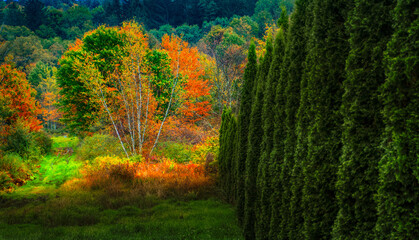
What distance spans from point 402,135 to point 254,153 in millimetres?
4630

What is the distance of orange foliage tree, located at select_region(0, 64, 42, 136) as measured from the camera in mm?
18625

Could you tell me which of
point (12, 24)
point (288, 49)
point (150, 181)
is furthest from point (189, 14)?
point (288, 49)

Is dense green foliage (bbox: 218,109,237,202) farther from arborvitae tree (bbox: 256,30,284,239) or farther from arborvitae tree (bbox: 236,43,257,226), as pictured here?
arborvitae tree (bbox: 256,30,284,239)

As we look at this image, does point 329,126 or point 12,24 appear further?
point 12,24

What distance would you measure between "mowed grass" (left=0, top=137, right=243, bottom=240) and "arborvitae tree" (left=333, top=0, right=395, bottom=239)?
3.99 meters

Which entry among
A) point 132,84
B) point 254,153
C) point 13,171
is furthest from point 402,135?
point 13,171

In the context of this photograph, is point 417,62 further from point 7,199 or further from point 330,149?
point 7,199

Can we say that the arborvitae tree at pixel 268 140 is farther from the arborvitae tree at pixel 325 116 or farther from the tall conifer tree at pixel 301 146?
the arborvitae tree at pixel 325 116

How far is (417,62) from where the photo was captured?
1991mm

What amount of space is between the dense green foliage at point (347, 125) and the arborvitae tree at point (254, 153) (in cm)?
107

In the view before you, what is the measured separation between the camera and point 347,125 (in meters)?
2.76

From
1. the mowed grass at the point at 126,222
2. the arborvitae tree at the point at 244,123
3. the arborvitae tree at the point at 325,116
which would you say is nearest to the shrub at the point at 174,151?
the mowed grass at the point at 126,222

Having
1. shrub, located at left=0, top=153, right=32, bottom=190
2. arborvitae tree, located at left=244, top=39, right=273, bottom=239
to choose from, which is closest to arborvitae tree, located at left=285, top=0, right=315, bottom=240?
arborvitae tree, located at left=244, top=39, right=273, bottom=239

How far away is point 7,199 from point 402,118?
12339 mm
